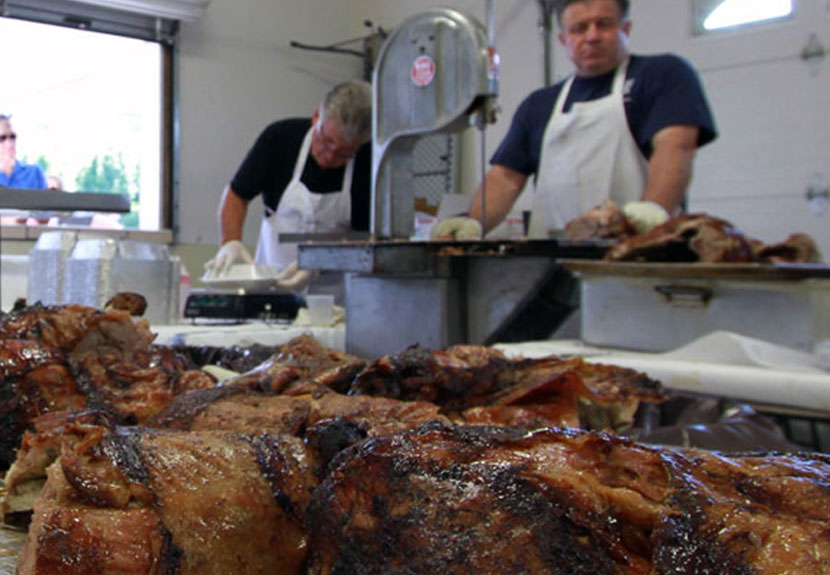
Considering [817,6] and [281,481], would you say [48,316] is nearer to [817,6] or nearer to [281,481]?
[281,481]

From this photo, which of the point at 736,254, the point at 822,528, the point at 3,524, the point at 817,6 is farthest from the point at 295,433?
the point at 817,6

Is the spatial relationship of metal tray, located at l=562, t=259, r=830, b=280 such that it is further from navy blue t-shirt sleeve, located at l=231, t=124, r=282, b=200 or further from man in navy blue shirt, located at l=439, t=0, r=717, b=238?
navy blue t-shirt sleeve, located at l=231, t=124, r=282, b=200

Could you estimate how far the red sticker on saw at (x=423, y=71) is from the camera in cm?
302

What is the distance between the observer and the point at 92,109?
730cm

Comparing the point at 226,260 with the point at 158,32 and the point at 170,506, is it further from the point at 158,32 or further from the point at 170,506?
the point at 158,32

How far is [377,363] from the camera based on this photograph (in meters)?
1.37

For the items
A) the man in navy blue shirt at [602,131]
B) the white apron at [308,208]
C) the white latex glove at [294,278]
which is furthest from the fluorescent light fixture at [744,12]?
the white latex glove at [294,278]

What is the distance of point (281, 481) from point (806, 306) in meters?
1.86

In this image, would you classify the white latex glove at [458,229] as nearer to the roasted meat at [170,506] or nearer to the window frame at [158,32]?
the roasted meat at [170,506]

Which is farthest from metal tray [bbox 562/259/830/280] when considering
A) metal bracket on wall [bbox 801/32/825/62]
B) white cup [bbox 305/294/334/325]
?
metal bracket on wall [bbox 801/32/825/62]

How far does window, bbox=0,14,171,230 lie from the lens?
6883 millimetres

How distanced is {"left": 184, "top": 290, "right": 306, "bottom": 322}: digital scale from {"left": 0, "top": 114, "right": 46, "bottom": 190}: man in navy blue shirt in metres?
3.72

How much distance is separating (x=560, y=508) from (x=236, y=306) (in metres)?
2.81

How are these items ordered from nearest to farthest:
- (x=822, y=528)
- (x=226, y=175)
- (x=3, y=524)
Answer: (x=822, y=528) → (x=3, y=524) → (x=226, y=175)
